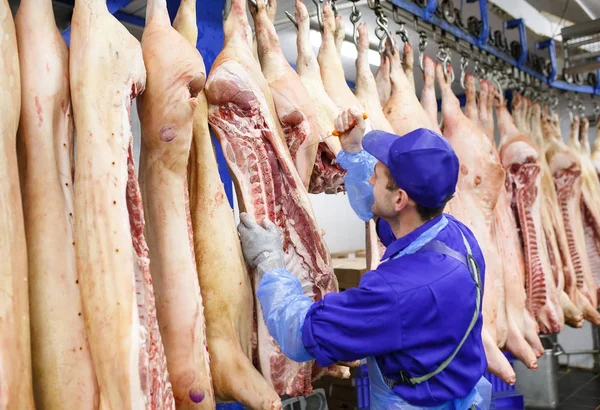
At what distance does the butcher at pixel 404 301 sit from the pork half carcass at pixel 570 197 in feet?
9.23

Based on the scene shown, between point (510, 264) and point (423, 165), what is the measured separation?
2.01 metres

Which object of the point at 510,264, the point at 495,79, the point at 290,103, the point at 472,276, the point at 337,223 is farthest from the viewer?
the point at 337,223

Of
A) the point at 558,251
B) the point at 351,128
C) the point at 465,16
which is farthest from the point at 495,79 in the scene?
the point at 351,128

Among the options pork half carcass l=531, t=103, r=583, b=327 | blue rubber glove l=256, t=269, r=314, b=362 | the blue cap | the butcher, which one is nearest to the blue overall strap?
the butcher

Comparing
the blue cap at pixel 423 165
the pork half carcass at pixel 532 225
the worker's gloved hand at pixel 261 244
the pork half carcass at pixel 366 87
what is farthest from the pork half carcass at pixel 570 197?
the worker's gloved hand at pixel 261 244

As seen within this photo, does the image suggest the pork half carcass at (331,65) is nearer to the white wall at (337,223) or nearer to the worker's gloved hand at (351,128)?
the worker's gloved hand at (351,128)

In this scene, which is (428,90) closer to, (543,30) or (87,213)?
(87,213)

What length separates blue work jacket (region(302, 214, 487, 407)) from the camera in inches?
74.4

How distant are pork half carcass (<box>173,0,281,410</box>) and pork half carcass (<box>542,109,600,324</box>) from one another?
3.41 meters

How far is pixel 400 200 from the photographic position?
2.13 metres

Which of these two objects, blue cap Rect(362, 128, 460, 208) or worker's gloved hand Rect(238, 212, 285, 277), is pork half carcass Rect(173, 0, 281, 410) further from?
blue cap Rect(362, 128, 460, 208)

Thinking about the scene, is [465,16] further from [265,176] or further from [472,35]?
Result: [265,176]

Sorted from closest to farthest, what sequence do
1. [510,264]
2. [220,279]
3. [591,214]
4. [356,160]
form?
[220,279] < [356,160] < [510,264] < [591,214]

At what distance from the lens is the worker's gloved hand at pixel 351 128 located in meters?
2.34
